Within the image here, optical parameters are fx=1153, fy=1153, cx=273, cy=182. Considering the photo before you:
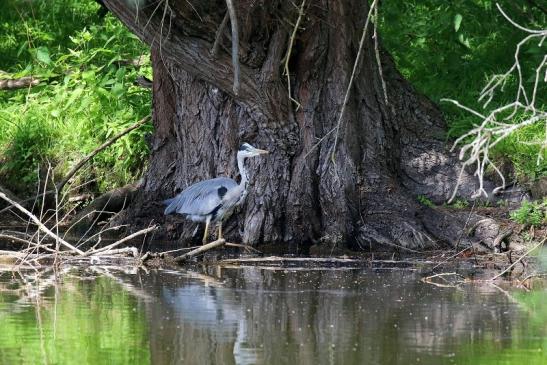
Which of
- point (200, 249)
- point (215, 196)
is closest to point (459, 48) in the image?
point (215, 196)

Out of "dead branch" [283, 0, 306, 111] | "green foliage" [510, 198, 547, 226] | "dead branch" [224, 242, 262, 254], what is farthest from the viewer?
"green foliage" [510, 198, 547, 226]

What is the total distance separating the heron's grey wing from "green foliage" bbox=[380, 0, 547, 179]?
101 inches

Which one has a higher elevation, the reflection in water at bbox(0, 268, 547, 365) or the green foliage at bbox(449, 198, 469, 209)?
the green foliage at bbox(449, 198, 469, 209)

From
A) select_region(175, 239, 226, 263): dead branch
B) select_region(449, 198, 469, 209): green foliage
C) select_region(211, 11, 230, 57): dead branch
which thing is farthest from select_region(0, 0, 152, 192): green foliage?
select_region(449, 198, 469, 209): green foliage

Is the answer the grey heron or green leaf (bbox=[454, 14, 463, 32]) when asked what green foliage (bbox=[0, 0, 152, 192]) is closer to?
the grey heron

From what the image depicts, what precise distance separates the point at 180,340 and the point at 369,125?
5202mm

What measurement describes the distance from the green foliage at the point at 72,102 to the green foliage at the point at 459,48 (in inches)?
125

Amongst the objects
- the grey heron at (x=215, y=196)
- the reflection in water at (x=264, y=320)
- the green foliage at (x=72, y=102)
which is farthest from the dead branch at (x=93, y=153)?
the reflection in water at (x=264, y=320)

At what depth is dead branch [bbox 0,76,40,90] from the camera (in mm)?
14367

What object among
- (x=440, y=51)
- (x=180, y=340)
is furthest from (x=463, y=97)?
(x=180, y=340)

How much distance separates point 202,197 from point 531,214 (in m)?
3.04

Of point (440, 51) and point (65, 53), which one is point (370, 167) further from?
point (65, 53)

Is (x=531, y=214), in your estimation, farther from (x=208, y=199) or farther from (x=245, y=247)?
(x=208, y=199)

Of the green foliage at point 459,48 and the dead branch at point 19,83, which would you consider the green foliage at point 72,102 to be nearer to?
the dead branch at point 19,83
